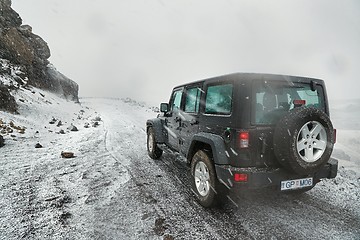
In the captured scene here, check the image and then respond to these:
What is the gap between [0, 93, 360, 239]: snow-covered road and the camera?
2623mm

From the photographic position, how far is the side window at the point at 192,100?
3841 millimetres

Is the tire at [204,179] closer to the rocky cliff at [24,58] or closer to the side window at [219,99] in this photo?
the side window at [219,99]

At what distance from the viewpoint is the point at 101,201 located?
3.36m

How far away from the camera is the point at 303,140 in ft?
8.91

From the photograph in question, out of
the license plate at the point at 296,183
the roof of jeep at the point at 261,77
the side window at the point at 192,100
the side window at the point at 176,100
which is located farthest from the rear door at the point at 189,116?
the license plate at the point at 296,183

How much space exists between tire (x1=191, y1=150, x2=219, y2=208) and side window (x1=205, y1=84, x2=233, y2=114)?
69 cm

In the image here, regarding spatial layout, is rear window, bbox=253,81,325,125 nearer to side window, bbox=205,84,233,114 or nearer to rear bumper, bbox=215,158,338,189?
side window, bbox=205,84,233,114

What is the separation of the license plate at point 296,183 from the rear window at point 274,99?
0.83 m

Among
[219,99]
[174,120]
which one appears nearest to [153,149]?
[174,120]

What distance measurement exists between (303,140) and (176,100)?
296 cm

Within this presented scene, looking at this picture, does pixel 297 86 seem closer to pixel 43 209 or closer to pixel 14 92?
pixel 43 209

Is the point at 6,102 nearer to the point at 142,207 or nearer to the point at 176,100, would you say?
the point at 176,100

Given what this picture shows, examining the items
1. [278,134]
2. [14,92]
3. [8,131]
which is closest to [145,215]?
[278,134]

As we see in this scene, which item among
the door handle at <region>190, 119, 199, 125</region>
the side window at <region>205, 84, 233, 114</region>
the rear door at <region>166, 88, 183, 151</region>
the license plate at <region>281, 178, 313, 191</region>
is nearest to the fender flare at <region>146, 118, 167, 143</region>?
the rear door at <region>166, 88, 183, 151</region>
